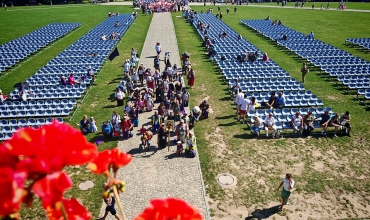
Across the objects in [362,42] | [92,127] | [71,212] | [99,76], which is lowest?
[92,127]

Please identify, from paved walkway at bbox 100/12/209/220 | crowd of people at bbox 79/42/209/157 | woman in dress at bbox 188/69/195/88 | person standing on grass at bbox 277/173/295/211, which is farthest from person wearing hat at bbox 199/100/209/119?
person standing on grass at bbox 277/173/295/211

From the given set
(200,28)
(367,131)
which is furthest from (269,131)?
(200,28)

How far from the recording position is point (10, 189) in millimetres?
1436

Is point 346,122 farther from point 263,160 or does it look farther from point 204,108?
point 204,108

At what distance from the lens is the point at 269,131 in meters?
17.3

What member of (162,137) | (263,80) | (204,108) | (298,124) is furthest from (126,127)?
(263,80)

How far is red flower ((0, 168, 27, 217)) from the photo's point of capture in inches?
56.1

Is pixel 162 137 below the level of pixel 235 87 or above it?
below

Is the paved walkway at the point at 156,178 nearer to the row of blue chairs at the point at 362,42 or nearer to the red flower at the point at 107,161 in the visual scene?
the red flower at the point at 107,161

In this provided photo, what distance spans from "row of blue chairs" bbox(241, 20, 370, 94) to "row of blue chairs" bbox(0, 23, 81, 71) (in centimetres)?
3042

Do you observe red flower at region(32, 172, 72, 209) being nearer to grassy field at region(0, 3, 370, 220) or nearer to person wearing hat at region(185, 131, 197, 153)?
grassy field at region(0, 3, 370, 220)

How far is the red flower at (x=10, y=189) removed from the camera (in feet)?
4.67

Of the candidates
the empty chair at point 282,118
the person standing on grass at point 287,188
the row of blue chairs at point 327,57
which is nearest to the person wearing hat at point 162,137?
the person standing on grass at point 287,188

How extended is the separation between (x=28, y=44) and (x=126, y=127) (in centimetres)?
2782
